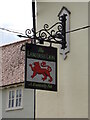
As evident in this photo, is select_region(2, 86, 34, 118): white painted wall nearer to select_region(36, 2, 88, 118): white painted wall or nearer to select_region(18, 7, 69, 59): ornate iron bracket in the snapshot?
select_region(36, 2, 88, 118): white painted wall

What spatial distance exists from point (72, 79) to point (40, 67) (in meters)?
1.09

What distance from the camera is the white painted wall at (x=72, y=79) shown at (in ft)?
28.9

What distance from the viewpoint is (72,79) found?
912cm

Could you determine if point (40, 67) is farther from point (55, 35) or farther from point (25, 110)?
point (25, 110)

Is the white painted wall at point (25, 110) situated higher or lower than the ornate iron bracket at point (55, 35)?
lower

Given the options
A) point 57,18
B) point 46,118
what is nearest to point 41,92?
point 46,118

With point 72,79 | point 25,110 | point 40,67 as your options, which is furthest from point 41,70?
point 25,110

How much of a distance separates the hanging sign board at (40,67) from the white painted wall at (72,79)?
75 centimetres

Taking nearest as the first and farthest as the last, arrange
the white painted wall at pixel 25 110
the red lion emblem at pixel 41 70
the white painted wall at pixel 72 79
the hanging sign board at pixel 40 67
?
the hanging sign board at pixel 40 67, the red lion emblem at pixel 41 70, the white painted wall at pixel 72 79, the white painted wall at pixel 25 110

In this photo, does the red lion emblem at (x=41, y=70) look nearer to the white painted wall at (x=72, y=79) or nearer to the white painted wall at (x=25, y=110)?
the white painted wall at (x=72, y=79)

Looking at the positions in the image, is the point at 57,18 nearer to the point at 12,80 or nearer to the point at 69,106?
the point at 69,106

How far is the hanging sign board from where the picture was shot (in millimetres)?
8055

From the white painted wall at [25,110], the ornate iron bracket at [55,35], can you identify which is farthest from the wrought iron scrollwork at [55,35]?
the white painted wall at [25,110]

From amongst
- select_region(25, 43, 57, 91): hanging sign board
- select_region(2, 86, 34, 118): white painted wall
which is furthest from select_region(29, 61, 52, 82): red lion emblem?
select_region(2, 86, 34, 118): white painted wall
